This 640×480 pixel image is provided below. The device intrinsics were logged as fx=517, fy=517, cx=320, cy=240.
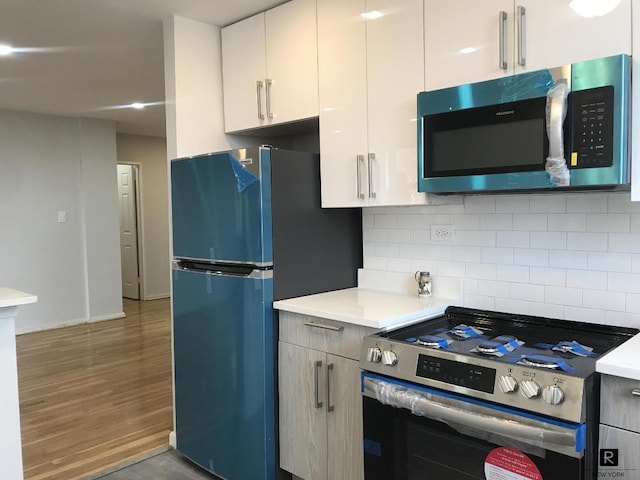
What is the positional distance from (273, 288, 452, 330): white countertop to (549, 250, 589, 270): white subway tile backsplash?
467mm

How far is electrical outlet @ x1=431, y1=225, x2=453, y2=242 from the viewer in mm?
2428

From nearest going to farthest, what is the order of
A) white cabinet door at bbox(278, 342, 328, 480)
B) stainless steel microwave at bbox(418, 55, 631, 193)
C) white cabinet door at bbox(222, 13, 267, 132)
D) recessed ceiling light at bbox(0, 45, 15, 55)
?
stainless steel microwave at bbox(418, 55, 631, 193)
white cabinet door at bbox(278, 342, 328, 480)
white cabinet door at bbox(222, 13, 267, 132)
recessed ceiling light at bbox(0, 45, 15, 55)

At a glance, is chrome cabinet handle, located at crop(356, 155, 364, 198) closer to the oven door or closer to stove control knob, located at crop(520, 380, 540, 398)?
the oven door

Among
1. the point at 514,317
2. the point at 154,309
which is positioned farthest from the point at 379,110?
the point at 154,309

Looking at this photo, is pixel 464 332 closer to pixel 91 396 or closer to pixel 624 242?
pixel 624 242

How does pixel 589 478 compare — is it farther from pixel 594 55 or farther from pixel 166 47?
pixel 166 47

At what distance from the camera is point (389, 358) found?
179 cm

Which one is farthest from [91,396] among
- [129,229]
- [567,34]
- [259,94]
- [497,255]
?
[129,229]

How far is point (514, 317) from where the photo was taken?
6.98 feet

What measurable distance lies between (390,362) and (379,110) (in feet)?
3.59

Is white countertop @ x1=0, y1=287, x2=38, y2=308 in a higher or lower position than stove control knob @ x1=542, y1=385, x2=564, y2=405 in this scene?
higher

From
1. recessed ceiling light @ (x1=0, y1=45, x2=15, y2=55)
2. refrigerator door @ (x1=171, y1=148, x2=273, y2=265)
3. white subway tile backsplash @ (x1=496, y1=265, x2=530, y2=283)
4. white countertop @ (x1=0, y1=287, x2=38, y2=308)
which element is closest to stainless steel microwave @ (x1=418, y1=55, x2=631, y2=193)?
white subway tile backsplash @ (x1=496, y1=265, x2=530, y2=283)

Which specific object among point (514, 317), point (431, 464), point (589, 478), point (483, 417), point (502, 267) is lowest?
point (431, 464)

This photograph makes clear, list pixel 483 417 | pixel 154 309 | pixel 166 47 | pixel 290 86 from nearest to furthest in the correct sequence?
pixel 483 417, pixel 290 86, pixel 166 47, pixel 154 309
